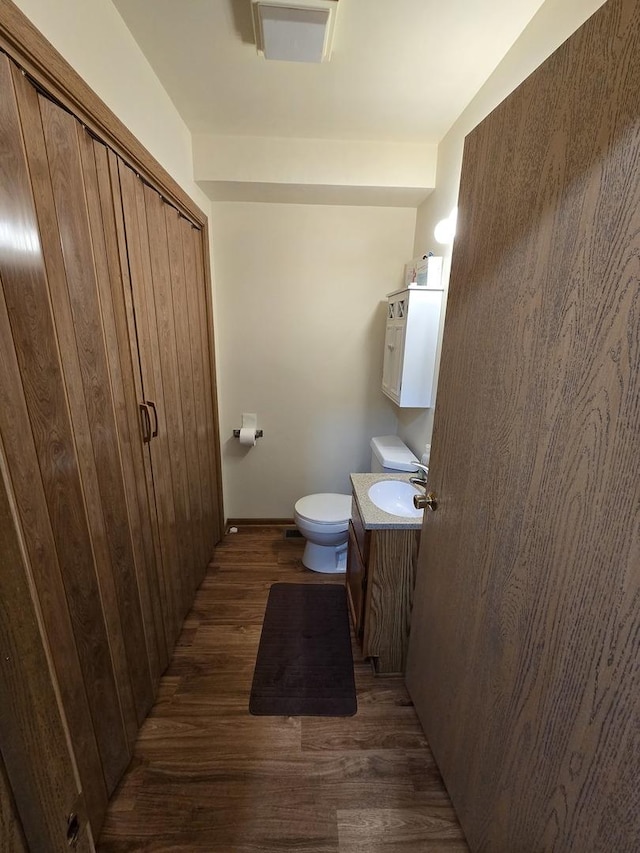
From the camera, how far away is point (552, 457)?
26.2 inches

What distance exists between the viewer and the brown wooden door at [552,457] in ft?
1.73

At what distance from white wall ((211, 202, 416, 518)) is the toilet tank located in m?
0.27

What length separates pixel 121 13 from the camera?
A: 3.69ft

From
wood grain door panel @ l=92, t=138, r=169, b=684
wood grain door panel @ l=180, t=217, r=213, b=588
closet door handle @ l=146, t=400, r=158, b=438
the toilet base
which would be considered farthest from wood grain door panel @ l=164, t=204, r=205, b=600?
the toilet base

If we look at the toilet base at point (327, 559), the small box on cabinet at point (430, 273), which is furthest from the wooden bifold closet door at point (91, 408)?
the small box on cabinet at point (430, 273)

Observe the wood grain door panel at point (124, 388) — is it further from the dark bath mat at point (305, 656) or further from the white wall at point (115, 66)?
the dark bath mat at point (305, 656)

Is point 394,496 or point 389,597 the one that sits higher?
point 394,496

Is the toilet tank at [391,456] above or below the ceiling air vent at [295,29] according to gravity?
below

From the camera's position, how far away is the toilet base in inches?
88.6

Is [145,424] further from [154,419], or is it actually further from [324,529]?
[324,529]

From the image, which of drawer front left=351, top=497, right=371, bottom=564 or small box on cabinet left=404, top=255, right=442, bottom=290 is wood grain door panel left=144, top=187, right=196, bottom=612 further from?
small box on cabinet left=404, top=255, right=442, bottom=290

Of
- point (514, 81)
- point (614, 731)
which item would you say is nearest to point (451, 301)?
point (514, 81)

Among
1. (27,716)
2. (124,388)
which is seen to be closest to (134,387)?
(124,388)

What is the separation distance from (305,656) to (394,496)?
0.88m
